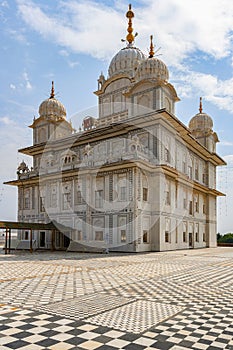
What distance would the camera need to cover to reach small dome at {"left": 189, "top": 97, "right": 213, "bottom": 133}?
3862 cm

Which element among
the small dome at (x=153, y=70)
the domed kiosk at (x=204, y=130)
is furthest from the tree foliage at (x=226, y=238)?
the small dome at (x=153, y=70)

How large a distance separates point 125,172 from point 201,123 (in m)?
17.2

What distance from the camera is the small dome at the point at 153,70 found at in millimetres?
29250

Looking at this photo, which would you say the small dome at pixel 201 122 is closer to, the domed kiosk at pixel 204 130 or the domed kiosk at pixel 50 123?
the domed kiosk at pixel 204 130

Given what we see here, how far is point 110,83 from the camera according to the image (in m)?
35.2

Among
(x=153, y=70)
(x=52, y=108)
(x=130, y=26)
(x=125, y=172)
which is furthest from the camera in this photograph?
(x=130, y=26)

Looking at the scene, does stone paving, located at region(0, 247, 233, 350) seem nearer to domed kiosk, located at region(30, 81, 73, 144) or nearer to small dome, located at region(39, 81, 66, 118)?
domed kiosk, located at region(30, 81, 73, 144)

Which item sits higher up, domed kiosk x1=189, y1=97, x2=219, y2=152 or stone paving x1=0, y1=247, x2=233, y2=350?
domed kiosk x1=189, y1=97, x2=219, y2=152

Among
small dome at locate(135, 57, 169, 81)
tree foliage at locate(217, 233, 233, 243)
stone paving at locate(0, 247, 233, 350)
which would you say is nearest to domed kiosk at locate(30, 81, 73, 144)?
small dome at locate(135, 57, 169, 81)

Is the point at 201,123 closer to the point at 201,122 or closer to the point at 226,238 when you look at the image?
the point at 201,122

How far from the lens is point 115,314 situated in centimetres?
621

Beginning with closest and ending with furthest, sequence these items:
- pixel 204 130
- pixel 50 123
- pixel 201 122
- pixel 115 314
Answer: pixel 115 314 < pixel 50 123 < pixel 204 130 < pixel 201 122

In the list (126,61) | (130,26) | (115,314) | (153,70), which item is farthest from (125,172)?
(130,26)

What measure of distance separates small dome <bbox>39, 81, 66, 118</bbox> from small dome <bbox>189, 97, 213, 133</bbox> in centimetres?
1460
